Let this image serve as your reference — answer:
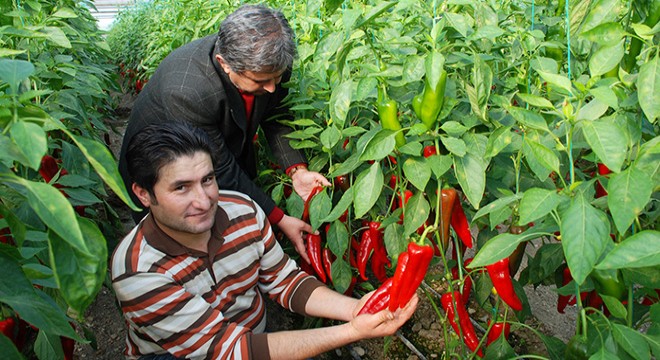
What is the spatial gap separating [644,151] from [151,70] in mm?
4705

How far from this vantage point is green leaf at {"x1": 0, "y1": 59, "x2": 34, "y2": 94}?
102cm

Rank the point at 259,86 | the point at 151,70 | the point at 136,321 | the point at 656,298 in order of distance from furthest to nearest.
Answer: the point at 151,70 → the point at 259,86 → the point at 136,321 → the point at 656,298

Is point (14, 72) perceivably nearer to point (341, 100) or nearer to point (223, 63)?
point (341, 100)

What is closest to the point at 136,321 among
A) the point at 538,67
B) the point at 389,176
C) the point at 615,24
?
the point at 389,176

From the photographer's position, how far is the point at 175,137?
1983mm

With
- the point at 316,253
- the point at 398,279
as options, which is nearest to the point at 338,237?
the point at 316,253

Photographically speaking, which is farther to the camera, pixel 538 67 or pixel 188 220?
pixel 188 220

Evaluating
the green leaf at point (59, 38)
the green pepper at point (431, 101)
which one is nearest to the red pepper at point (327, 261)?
the green pepper at point (431, 101)

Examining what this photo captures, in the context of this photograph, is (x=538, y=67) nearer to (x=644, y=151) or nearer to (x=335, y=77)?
(x=644, y=151)

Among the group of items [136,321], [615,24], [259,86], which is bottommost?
[136,321]

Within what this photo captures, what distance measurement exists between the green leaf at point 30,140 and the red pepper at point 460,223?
1301mm

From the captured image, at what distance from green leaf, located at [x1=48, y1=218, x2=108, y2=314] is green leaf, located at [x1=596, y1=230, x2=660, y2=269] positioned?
2.81ft

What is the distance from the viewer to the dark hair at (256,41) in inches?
91.4

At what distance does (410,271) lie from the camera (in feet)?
5.68
